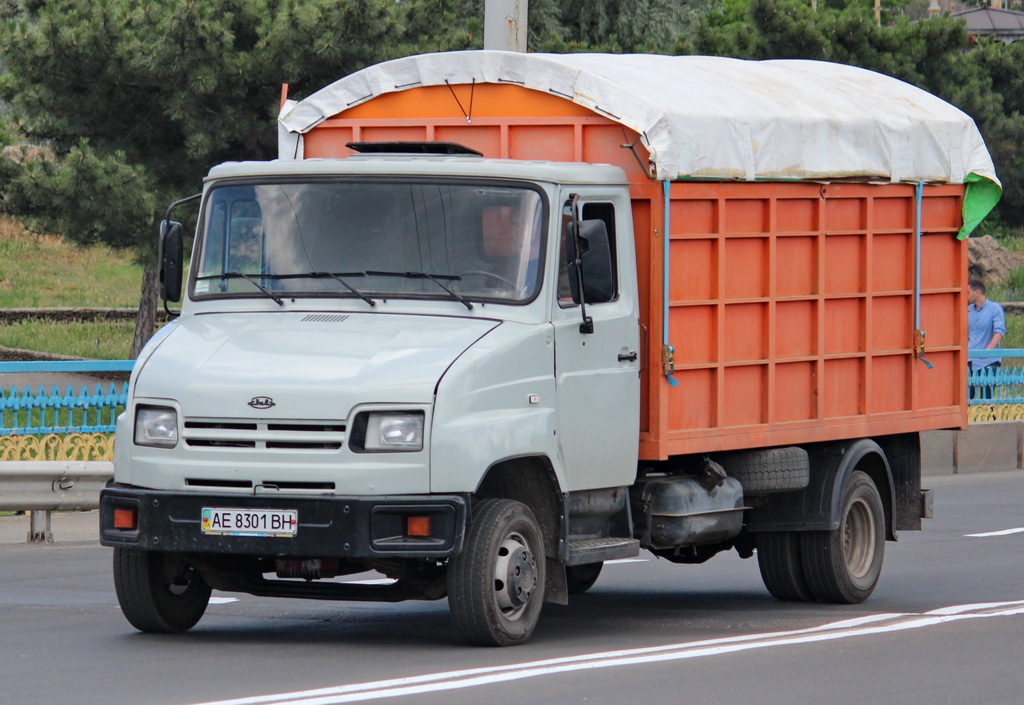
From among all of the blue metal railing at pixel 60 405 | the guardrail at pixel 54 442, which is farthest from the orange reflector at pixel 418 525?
the blue metal railing at pixel 60 405

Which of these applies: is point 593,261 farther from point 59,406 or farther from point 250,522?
point 59,406

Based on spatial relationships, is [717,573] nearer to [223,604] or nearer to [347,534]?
[223,604]

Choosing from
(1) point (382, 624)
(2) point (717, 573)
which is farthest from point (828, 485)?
(1) point (382, 624)

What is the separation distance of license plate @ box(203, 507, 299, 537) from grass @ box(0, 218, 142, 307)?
87.7ft

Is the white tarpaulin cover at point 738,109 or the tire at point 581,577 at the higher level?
the white tarpaulin cover at point 738,109

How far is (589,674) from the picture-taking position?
25.0ft

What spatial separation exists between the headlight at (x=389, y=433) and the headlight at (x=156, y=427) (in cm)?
88

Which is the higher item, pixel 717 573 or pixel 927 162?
pixel 927 162

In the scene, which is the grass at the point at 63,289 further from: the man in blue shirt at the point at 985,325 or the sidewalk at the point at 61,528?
the man in blue shirt at the point at 985,325

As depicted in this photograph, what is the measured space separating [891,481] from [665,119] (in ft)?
10.9

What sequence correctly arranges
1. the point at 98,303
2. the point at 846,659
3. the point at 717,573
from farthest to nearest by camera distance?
the point at 98,303, the point at 717,573, the point at 846,659

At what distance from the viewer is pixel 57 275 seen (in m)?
38.1

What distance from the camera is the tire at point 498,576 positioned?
7996mm

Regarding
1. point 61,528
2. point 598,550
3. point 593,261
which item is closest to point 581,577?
point 598,550
